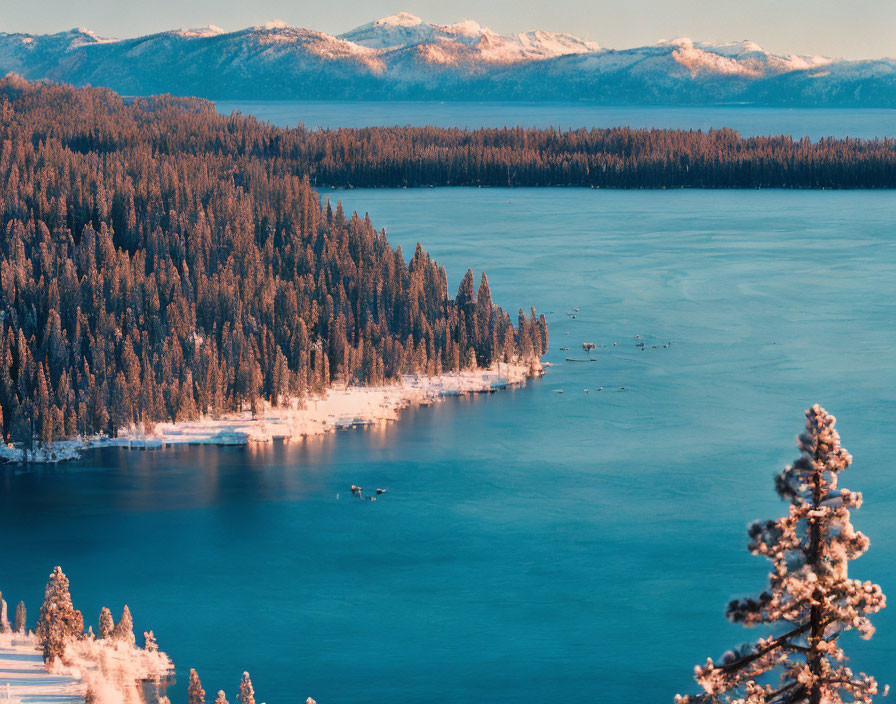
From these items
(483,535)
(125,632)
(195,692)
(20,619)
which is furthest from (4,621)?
(483,535)

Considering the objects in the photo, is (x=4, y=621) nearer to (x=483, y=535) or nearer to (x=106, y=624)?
(x=106, y=624)

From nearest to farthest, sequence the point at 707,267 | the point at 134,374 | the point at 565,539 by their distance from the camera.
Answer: the point at 565,539 → the point at 134,374 → the point at 707,267

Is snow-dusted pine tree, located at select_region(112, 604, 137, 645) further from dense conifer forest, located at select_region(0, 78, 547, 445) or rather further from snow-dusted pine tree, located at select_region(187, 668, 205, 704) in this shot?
dense conifer forest, located at select_region(0, 78, 547, 445)

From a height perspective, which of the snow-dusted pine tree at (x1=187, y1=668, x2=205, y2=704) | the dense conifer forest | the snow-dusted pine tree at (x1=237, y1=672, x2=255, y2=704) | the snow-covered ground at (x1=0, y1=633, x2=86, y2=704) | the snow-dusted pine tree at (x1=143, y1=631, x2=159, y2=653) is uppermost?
the dense conifer forest

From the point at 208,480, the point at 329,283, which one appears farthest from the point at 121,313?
the point at 208,480

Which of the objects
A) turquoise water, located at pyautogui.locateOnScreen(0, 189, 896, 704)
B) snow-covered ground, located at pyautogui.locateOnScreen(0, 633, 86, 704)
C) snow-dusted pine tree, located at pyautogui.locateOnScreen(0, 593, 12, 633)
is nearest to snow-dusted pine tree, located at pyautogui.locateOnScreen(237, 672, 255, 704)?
snow-covered ground, located at pyautogui.locateOnScreen(0, 633, 86, 704)

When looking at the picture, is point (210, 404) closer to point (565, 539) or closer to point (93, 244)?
point (565, 539)
